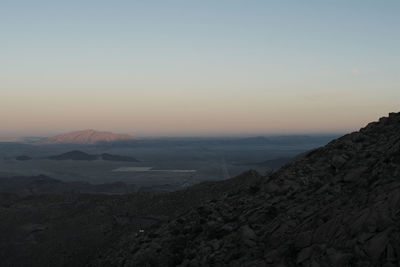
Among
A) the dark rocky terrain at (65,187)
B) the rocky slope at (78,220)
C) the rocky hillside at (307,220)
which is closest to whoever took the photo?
the rocky hillside at (307,220)

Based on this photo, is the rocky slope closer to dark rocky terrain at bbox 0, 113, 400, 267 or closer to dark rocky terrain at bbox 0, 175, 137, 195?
dark rocky terrain at bbox 0, 113, 400, 267

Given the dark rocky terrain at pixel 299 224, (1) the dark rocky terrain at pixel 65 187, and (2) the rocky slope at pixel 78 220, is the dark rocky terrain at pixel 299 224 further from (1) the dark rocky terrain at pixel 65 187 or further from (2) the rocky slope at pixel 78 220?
(1) the dark rocky terrain at pixel 65 187

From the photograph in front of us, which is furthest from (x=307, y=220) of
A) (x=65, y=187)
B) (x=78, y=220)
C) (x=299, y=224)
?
(x=65, y=187)

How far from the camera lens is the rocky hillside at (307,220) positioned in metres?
6.70

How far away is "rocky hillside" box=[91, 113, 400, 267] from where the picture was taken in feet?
22.0

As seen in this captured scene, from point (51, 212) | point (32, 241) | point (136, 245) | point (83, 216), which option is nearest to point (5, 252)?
point (32, 241)

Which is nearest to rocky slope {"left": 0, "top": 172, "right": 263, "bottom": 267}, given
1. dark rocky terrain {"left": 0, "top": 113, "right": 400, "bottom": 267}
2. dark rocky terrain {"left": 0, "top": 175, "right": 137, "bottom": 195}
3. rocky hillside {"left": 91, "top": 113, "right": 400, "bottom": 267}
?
dark rocky terrain {"left": 0, "top": 113, "right": 400, "bottom": 267}

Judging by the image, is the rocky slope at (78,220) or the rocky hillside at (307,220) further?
the rocky slope at (78,220)

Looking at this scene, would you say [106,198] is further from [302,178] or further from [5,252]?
[302,178]

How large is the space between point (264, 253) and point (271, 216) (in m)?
1.91

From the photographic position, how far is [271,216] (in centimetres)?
977

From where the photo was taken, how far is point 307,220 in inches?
330

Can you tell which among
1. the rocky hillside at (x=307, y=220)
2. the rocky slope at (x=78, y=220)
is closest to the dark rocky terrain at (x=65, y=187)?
the rocky slope at (x=78, y=220)

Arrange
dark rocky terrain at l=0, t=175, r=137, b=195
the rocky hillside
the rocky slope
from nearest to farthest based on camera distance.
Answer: the rocky hillside → the rocky slope → dark rocky terrain at l=0, t=175, r=137, b=195
